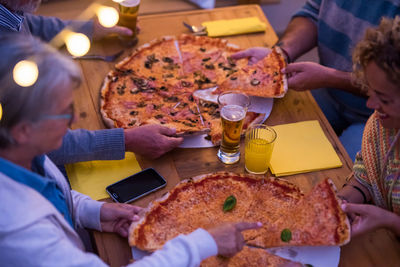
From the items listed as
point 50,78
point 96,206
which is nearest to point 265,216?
point 96,206

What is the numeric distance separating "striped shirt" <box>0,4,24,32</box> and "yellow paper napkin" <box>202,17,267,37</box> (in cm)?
116

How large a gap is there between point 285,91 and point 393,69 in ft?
2.61

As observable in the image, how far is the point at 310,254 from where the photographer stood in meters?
1.50

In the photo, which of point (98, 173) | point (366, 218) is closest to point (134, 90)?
point (98, 173)

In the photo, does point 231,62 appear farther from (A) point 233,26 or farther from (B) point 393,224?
(B) point 393,224

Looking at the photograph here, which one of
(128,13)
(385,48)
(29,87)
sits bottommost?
(128,13)

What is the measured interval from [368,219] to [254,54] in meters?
1.27

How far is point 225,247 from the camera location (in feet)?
4.42

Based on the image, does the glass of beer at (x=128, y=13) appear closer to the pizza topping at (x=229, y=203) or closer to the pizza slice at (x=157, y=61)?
the pizza slice at (x=157, y=61)

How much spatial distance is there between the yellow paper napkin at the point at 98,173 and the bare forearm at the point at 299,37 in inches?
50.3

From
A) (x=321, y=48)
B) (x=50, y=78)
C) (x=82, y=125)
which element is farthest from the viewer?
(x=321, y=48)

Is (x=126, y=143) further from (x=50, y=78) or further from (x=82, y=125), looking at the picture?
(x=50, y=78)

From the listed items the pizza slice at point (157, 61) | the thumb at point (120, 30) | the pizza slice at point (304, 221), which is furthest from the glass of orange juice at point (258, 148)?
the thumb at point (120, 30)

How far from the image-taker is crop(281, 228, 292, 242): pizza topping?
59.4 inches
